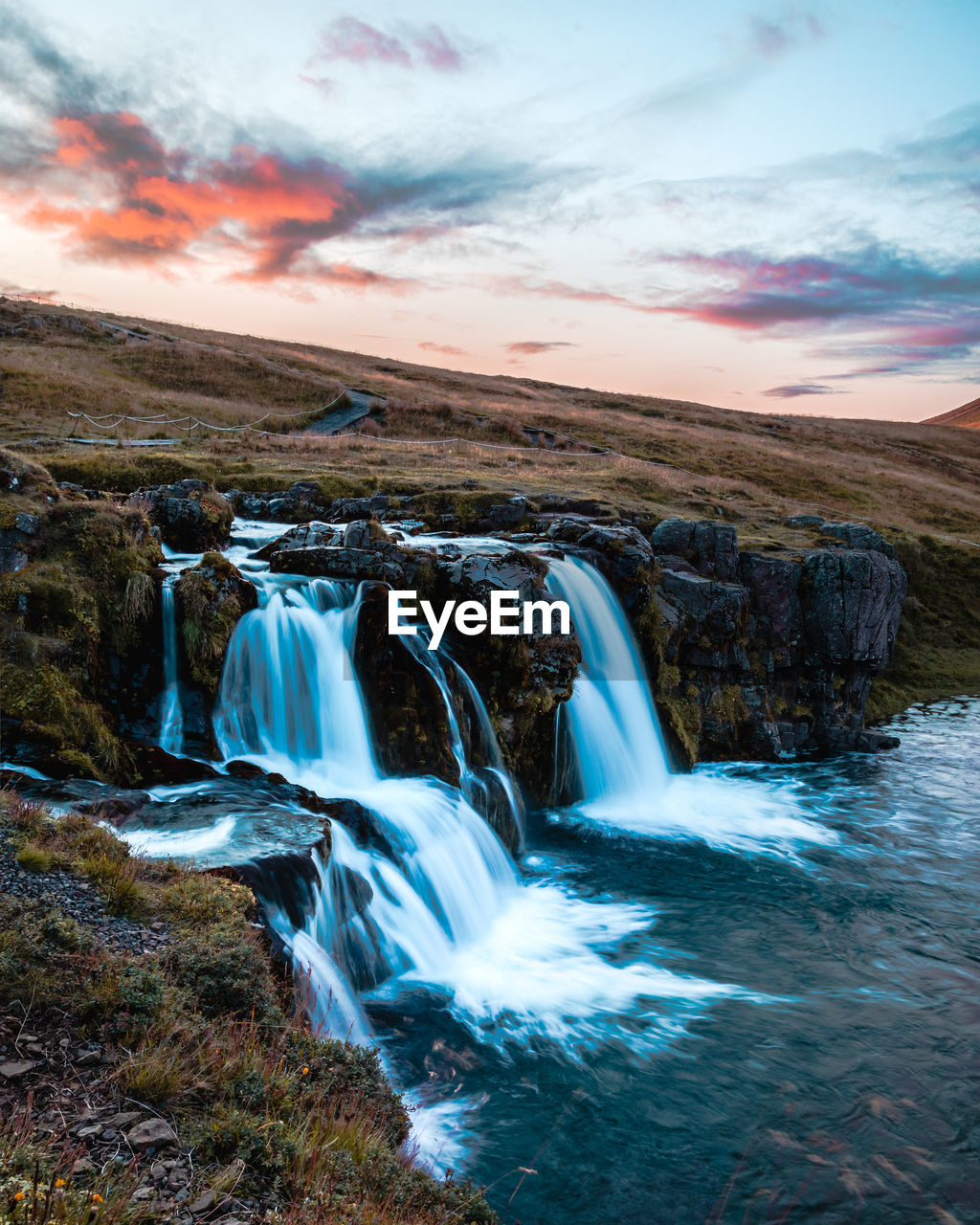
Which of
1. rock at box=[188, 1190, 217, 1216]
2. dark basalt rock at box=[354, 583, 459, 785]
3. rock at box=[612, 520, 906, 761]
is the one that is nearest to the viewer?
rock at box=[188, 1190, 217, 1216]

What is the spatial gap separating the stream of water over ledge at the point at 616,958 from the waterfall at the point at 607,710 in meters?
0.15

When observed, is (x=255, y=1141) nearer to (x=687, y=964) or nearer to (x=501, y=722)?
(x=687, y=964)

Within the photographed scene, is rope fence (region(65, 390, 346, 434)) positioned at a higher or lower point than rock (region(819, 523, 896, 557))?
higher

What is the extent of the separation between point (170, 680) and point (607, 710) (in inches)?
429

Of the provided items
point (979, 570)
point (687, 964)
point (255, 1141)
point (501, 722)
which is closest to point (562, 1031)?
point (687, 964)

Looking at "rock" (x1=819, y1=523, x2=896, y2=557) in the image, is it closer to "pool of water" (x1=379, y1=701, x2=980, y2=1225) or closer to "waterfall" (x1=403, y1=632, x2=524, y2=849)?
"pool of water" (x1=379, y1=701, x2=980, y2=1225)

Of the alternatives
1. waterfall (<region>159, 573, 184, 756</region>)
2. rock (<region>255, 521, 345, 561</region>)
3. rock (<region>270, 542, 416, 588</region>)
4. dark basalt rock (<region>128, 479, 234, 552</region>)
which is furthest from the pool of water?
dark basalt rock (<region>128, 479, 234, 552</region>)

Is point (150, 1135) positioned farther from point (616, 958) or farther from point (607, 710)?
point (607, 710)

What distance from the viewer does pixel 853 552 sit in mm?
25375

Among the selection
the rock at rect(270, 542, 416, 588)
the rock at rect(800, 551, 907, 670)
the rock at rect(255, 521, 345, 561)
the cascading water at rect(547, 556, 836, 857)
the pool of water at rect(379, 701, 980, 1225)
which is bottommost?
the pool of water at rect(379, 701, 980, 1225)

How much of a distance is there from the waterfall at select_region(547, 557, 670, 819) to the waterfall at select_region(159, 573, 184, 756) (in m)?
9.25

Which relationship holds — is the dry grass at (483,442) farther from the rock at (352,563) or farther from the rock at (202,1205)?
the rock at (202,1205)

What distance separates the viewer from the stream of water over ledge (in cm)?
759

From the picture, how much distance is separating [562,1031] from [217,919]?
503cm
